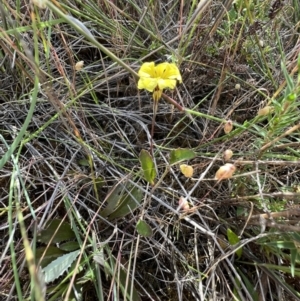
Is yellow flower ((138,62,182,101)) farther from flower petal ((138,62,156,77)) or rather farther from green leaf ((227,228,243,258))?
green leaf ((227,228,243,258))

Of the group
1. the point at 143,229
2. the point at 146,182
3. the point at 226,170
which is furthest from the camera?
the point at 146,182

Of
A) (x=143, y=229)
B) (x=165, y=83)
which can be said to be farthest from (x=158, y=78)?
(x=143, y=229)

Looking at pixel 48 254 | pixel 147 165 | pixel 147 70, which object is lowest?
pixel 48 254

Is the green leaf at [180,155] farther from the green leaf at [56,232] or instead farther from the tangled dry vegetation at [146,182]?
the green leaf at [56,232]

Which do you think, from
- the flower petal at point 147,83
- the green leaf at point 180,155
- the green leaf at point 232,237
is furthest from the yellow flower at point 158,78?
the green leaf at point 232,237

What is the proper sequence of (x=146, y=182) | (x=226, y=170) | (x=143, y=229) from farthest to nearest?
(x=146, y=182) < (x=143, y=229) < (x=226, y=170)

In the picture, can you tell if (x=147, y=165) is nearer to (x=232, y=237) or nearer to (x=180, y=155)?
(x=180, y=155)

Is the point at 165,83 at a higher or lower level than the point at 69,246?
higher

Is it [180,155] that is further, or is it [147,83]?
[180,155]
